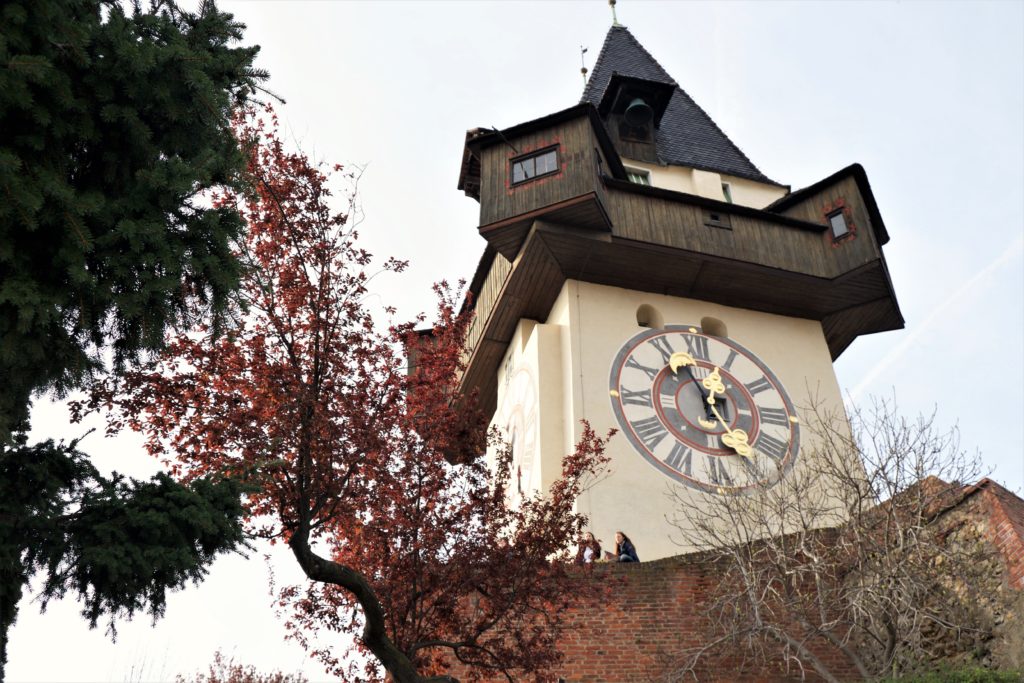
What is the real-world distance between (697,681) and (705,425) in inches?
224

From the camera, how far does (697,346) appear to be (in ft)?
53.6

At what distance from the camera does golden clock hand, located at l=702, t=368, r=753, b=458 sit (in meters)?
15.1

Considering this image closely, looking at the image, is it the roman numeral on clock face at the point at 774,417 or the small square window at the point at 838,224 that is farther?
the small square window at the point at 838,224

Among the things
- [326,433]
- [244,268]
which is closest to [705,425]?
[326,433]

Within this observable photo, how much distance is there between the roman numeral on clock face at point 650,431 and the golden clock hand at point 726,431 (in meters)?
0.96

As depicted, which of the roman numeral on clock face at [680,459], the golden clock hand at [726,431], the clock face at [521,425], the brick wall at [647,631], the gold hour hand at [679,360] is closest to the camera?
the brick wall at [647,631]

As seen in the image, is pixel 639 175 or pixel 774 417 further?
pixel 639 175

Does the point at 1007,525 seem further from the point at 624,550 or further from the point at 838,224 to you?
the point at 838,224

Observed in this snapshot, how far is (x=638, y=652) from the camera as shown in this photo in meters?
10.5

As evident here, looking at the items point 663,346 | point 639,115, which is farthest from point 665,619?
point 639,115

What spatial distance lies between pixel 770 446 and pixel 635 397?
2235mm

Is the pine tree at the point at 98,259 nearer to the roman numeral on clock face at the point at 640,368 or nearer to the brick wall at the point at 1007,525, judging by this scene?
the brick wall at the point at 1007,525

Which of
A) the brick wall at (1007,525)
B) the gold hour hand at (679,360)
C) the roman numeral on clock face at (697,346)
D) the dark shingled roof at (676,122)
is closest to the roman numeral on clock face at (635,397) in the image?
the gold hour hand at (679,360)

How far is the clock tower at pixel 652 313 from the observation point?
585 inches
